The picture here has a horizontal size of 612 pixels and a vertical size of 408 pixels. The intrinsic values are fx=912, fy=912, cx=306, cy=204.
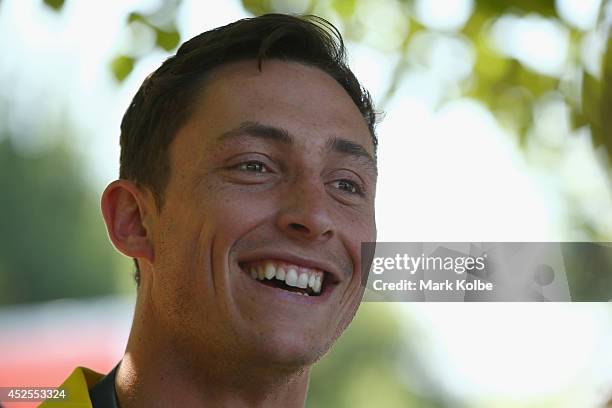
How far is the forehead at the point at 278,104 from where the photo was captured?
1.37m

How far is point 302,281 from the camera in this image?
133 cm

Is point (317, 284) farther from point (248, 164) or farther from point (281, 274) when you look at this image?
point (248, 164)

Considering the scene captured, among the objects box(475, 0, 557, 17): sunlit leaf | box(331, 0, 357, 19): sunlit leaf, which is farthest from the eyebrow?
box(331, 0, 357, 19): sunlit leaf

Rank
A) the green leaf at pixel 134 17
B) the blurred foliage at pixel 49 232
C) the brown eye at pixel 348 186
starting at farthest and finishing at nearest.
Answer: the blurred foliage at pixel 49 232, the green leaf at pixel 134 17, the brown eye at pixel 348 186

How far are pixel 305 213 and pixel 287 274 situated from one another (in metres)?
0.09

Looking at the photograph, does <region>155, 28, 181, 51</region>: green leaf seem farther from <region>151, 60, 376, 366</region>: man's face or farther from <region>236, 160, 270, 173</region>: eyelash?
<region>236, 160, 270, 173</region>: eyelash

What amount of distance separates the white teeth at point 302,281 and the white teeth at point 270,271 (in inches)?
1.6

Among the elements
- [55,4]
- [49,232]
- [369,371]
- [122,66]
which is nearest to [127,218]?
[122,66]

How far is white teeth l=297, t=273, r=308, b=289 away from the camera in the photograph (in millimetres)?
1330

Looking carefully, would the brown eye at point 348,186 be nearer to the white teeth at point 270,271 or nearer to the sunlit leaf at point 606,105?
the white teeth at point 270,271

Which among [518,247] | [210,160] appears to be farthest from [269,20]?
[518,247]

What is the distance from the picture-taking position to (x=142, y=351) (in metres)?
1.41

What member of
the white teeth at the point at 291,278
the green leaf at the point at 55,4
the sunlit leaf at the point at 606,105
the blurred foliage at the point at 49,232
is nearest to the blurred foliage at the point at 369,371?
the blurred foliage at the point at 49,232

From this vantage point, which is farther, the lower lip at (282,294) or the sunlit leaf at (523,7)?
the sunlit leaf at (523,7)
